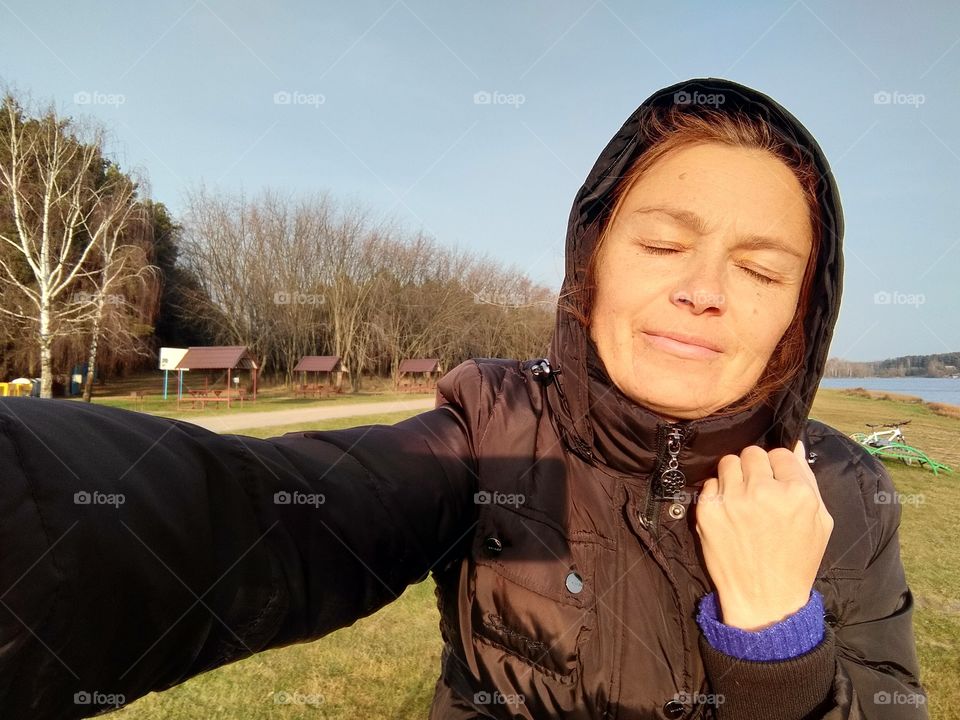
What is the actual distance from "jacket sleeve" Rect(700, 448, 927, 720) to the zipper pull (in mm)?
296

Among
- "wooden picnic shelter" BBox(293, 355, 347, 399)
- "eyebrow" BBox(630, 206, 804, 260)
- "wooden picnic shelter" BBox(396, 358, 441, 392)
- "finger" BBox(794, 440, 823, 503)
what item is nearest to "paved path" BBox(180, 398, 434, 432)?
"wooden picnic shelter" BBox(293, 355, 347, 399)

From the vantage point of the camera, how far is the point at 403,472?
113cm

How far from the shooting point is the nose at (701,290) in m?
1.18

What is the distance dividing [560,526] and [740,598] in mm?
366

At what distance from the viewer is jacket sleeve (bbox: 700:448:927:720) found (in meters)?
1.00

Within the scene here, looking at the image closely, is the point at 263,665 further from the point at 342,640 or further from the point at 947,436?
the point at 947,436

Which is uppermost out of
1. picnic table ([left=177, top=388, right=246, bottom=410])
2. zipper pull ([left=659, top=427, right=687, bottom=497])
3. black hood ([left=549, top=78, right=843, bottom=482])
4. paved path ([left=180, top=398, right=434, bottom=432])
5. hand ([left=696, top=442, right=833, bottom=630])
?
black hood ([left=549, top=78, right=843, bottom=482])

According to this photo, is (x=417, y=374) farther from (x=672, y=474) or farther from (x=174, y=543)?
(x=174, y=543)

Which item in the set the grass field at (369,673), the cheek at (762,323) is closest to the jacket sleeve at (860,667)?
the cheek at (762,323)

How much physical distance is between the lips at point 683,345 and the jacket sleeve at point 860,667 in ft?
1.80

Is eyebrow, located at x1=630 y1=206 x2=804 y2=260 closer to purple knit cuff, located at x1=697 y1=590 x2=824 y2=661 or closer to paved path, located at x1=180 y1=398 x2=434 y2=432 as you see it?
purple knit cuff, located at x1=697 y1=590 x2=824 y2=661

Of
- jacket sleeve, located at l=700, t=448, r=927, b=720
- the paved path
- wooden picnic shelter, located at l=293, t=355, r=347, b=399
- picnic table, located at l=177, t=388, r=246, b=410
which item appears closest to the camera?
jacket sleeve, located at l=700, t=448, r=927, b=720

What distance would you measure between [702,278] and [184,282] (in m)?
36.8

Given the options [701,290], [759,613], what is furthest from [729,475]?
[701,290]
